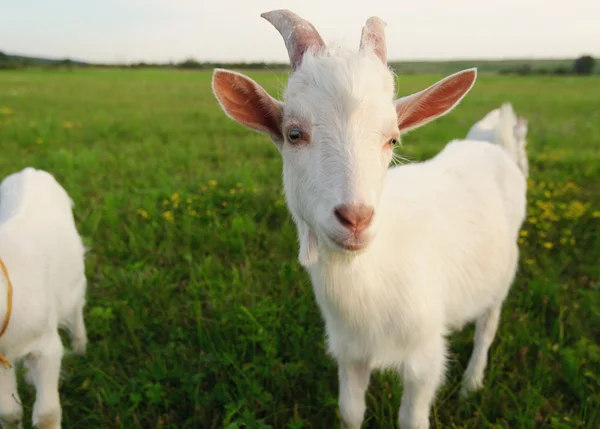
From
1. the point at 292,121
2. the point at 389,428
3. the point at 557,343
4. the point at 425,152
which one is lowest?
the point at 389,428

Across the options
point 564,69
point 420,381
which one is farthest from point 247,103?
point 564,69

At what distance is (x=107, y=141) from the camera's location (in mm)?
7902

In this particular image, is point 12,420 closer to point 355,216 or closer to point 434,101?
point 355,216

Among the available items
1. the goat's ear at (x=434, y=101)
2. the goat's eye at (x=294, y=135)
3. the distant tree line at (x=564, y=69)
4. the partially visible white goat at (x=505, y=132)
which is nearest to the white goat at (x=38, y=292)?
the goat's eye at (x=294, y=135)

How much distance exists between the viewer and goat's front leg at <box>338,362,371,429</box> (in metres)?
2.27

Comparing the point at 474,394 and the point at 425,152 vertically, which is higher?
the point at 425,152

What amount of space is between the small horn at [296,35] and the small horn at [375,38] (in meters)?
0.17

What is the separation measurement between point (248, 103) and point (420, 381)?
140 cm

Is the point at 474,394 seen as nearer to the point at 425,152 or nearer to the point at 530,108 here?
the point at 425,152

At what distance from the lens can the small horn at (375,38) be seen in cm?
187

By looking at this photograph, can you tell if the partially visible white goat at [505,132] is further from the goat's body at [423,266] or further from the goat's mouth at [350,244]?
the goat's mouth at [350,244]

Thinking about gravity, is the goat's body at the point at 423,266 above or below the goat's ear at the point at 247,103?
below

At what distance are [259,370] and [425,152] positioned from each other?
4777 mm

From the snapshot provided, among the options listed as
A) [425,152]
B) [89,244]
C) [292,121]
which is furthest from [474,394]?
[425,152]
